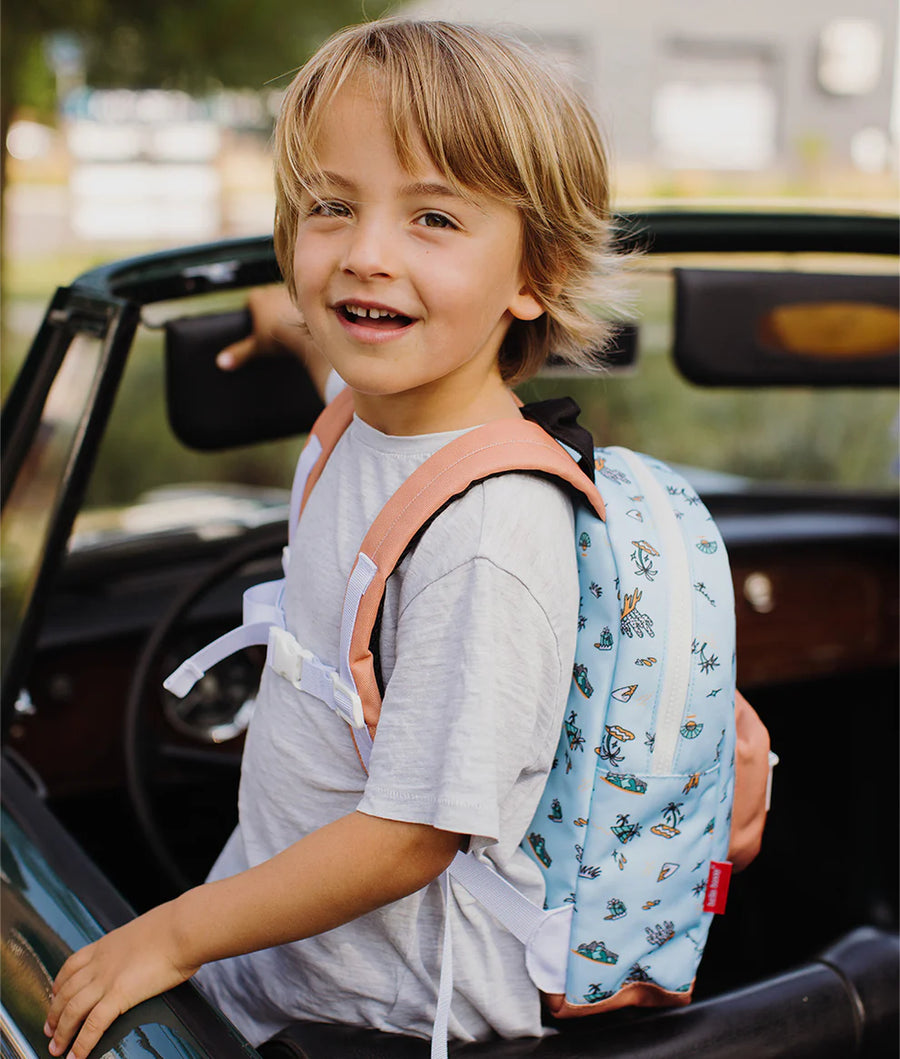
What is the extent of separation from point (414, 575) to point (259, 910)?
349mm

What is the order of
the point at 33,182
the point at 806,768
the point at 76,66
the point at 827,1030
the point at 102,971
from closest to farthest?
the point at 102,971
the point at 827,1030
the point at 806,768
the point at 76,66
the point at 33,182

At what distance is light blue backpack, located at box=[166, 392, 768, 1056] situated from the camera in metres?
1.19

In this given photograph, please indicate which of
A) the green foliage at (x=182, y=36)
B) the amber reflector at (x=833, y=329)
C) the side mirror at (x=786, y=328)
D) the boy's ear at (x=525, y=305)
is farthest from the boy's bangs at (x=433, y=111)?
the green foliage at (x=182, y=36)

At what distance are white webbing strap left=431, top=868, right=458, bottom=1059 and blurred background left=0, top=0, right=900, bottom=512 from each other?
0.88 m

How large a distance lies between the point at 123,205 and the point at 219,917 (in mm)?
10397

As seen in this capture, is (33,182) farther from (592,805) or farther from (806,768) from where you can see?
(592,805)

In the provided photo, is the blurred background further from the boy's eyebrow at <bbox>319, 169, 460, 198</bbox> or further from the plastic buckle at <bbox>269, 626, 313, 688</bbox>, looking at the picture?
the plastic buckle at <bbox>269, 626, 313, 688</bbox>

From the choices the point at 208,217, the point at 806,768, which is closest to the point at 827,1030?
the point at 806,768

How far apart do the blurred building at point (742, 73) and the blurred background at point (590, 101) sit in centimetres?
2

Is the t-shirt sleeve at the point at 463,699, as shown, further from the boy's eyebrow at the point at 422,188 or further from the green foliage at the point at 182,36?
the green foliage at the point at 182,36

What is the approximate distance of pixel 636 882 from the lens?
126 cm

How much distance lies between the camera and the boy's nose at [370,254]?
3.83ft

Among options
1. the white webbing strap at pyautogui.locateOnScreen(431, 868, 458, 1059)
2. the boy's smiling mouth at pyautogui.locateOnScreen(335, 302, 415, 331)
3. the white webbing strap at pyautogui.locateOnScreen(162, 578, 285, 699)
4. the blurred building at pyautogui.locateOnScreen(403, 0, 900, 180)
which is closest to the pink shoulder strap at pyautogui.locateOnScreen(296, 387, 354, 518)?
the white webbing strap at pyautogui.locateOnScreen(162, 578, 285, 699)

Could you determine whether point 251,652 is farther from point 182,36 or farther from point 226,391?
point 182,36
